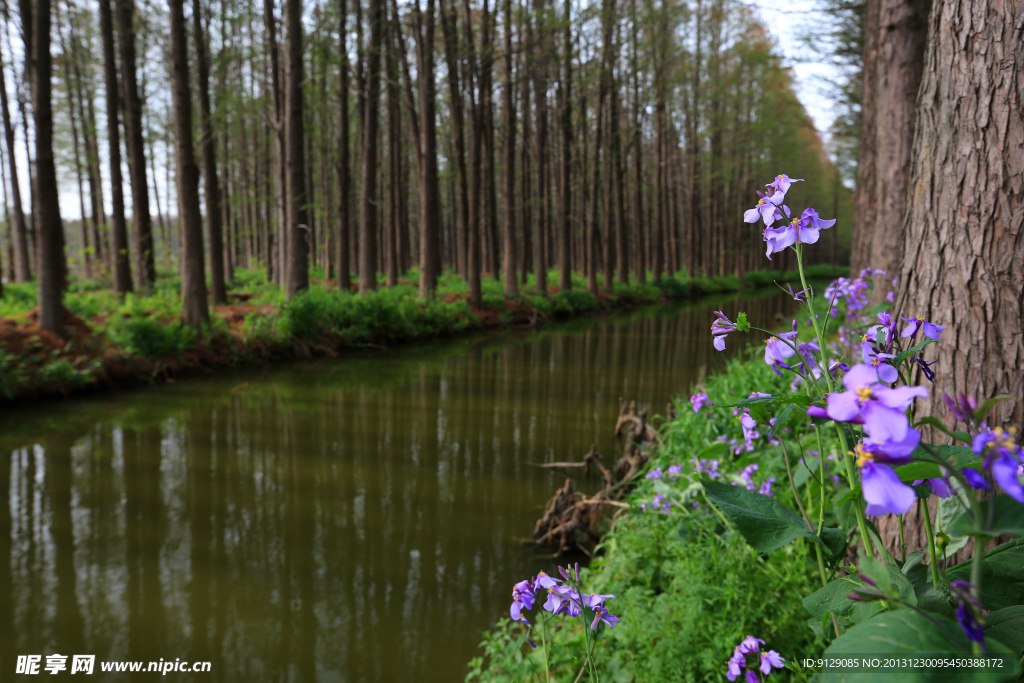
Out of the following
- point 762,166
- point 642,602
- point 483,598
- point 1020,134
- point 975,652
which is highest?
point 762,166

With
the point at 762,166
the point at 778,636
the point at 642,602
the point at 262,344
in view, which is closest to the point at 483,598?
the point at 642,602

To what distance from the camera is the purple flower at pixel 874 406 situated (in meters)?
0.66

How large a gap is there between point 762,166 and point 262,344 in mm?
28157

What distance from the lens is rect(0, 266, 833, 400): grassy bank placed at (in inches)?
303

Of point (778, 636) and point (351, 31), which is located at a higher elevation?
point (351, 31)

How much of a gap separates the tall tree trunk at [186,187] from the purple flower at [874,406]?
1058 centimetres

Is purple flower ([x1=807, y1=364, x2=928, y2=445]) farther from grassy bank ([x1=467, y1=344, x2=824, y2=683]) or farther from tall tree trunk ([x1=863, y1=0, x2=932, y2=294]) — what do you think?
tall tree trunk ([x1=863, y1=0, x2=932, y2=294])

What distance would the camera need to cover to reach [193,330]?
9.49 m

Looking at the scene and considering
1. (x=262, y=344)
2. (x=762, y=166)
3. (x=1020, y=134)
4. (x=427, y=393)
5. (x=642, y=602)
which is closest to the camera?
(x=1020, y=134)

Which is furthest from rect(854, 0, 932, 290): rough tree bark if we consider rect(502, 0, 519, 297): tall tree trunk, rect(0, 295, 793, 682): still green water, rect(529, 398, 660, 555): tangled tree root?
rect(502, 0, 519, 297): tall tree trunk

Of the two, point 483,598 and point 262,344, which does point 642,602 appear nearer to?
point 483,598

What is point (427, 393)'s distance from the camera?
7.99 metres

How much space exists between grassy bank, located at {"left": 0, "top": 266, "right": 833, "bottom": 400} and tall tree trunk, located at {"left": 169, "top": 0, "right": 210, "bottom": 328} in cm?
34

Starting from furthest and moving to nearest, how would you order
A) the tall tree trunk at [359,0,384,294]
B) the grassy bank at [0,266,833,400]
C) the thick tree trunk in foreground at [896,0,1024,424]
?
1. the tall tree trunk at [359,0,384,294]
2. the grassy bank at [0,266,833,400]
3. the thick tree trunk in foreground at [896,0,1024,424]
